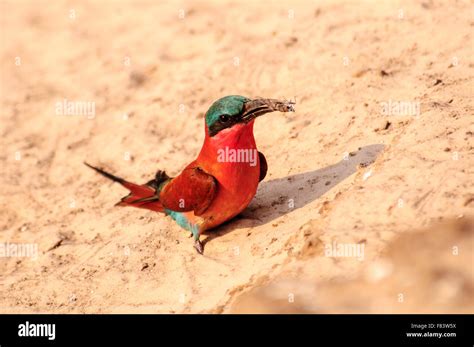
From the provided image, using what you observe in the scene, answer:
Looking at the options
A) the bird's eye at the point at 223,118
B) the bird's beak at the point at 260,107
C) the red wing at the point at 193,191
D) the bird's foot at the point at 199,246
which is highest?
the bird's beak at the point at 260,107

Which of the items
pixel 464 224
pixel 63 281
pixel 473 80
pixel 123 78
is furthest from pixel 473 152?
pixel 123 78

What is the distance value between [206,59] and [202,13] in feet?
3.47

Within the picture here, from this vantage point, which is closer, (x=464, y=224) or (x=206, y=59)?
(x=464, y=224)

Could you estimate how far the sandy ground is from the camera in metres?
4.07

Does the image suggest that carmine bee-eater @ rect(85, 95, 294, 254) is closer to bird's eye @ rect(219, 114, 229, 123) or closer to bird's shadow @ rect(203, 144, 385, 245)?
bird's eye @ rect(219, 114, 229, 123)


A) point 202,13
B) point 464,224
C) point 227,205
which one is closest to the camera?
point 464,224

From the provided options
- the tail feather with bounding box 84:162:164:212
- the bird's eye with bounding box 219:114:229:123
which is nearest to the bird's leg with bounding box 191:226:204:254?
the tail feather with bounding box 84:162:164:212

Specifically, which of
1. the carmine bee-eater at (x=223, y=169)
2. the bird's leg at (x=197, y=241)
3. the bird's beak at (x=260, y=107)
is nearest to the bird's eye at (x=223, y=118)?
the carmine bee-eater at (x=223, y=169)

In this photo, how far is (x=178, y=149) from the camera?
693cm

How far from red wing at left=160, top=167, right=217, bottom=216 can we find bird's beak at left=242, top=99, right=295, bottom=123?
19.6 inches

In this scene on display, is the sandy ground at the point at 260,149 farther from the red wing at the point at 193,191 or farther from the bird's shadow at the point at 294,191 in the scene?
the red wing at the point at 193,191

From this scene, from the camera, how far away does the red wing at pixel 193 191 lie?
199 inches

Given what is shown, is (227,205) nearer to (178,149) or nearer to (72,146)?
(178,149)

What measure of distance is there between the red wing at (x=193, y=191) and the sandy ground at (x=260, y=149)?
33 centimetres
